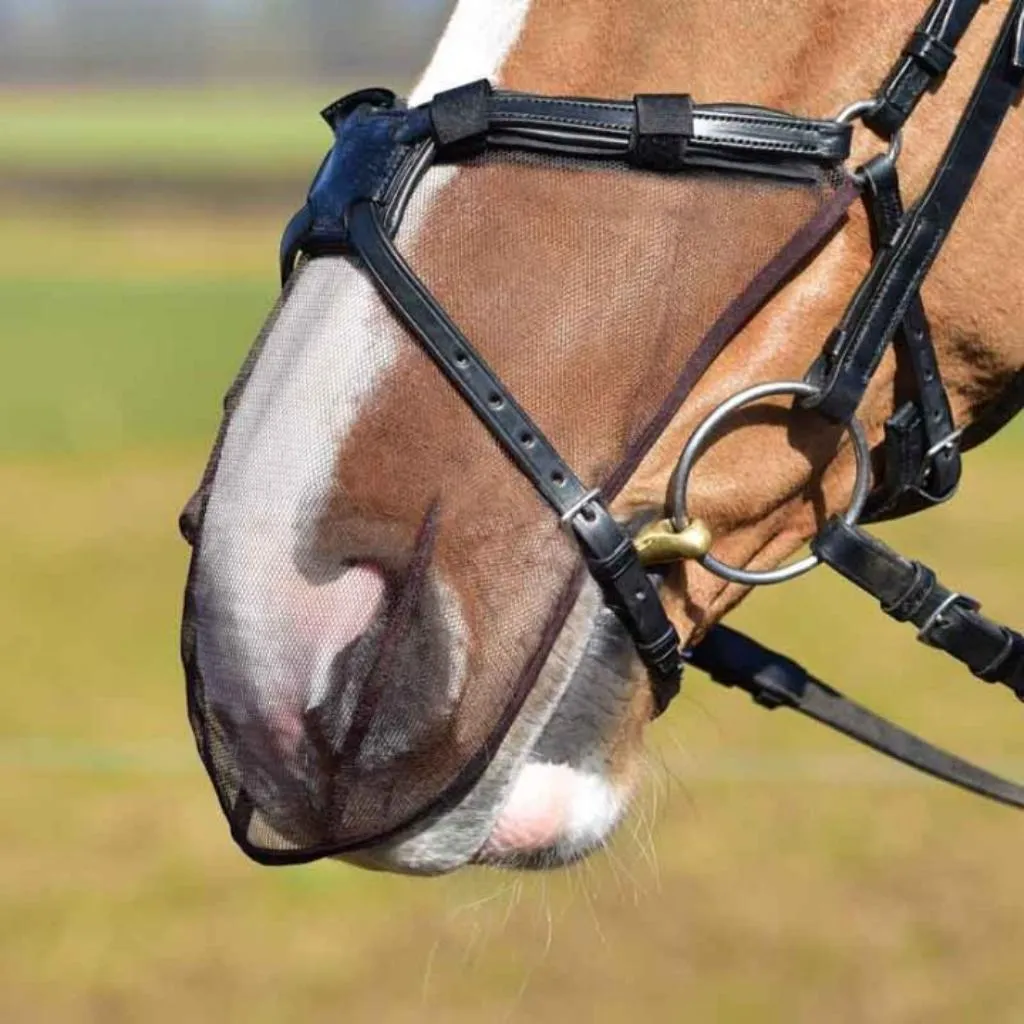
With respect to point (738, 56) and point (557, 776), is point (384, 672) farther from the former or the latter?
point (738, 56)

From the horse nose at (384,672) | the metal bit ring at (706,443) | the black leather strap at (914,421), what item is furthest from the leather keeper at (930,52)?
the horse nose at (384,672)

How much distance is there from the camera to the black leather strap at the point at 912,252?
1725 mm

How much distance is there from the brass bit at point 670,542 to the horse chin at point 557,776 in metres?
0.07

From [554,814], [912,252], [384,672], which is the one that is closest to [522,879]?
[554,814]

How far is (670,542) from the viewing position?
5.74 feet

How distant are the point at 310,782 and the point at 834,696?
3.14 feet

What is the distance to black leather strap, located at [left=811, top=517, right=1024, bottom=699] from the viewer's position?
185cm

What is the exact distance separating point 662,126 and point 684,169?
0.18 ft

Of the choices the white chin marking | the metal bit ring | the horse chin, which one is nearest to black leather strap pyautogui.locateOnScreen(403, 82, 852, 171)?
the metal bit ring

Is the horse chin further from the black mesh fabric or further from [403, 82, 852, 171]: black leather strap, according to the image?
[403, 82, 852, 171]: black leather strap

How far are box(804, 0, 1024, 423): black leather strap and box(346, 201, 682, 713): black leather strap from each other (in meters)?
0.26

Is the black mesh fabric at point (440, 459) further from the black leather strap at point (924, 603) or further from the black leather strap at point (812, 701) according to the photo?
the black leather strap at point (812, 701)

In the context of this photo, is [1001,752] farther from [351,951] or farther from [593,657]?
[593,657]

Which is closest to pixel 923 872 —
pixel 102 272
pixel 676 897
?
pixel 676 897
